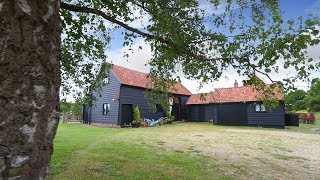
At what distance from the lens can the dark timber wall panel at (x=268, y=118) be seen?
96.7 feet

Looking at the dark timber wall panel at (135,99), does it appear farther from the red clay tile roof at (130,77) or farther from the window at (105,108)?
the window at (105,108)

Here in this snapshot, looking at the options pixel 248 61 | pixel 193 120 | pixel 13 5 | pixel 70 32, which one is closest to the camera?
pixel 13 5

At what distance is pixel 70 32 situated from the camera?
8344mm

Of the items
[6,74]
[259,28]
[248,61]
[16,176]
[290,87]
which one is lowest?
[16,176]

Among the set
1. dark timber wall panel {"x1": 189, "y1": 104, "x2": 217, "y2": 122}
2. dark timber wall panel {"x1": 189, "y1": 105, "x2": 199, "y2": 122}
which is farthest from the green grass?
dark timber wall panel {"x1": 189, "y1": 105, "x2": 199, "y2": 122}

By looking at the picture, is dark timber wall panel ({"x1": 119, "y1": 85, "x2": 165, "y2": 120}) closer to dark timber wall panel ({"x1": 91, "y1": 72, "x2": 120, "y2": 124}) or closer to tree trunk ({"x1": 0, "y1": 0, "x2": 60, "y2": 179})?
dark timber wall panel ({"x1": 91, "y1": 72, "x2": 120, "y2": 124})

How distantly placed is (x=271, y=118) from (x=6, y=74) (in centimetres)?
3129

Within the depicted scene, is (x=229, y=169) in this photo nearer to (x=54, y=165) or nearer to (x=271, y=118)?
(x=54, y=165)

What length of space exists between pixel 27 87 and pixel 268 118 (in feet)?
103

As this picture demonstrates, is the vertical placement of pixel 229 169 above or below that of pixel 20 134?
below

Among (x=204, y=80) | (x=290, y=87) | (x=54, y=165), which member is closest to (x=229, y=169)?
(x=204, y=80)

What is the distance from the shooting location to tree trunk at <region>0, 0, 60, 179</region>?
1711mm

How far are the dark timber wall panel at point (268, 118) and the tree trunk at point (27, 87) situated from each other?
29.0 meters

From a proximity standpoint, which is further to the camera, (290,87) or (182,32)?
(182,32)
